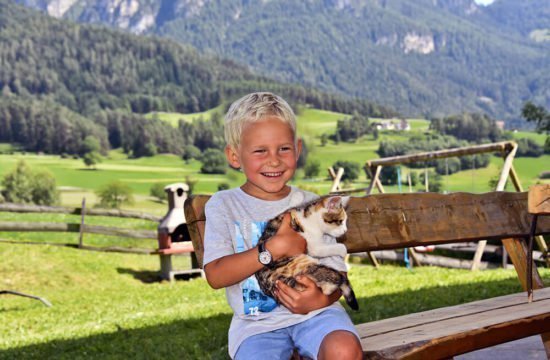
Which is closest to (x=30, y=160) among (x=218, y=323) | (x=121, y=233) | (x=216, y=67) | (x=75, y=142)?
(x=75, y=142)

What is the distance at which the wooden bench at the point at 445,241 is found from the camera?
2.64 meters

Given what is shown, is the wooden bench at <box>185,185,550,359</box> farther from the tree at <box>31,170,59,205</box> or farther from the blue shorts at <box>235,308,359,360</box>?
the tree at <box>31,170,59,205</box>

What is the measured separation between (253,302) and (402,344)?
0.50 meters

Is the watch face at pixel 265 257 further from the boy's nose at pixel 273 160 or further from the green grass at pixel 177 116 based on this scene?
the green grass at pixel 177 116

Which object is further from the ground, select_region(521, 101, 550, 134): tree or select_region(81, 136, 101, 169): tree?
select_region(521, 101, 550, 134): tree

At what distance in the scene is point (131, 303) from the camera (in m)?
10.7

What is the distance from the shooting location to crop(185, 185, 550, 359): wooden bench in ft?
8.68

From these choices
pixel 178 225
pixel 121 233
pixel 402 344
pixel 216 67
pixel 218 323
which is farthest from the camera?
pixel 216 67

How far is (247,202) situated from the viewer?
254 centimetres

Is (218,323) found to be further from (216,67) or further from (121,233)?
(216,67)

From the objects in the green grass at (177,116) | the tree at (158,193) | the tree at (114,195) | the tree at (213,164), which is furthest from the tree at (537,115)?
the green grass at (177,116)

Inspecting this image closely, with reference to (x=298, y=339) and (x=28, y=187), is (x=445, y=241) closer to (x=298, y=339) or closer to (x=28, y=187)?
(x=298, y=339)

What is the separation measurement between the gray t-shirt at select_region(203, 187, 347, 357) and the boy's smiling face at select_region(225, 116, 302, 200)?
67 millimetres

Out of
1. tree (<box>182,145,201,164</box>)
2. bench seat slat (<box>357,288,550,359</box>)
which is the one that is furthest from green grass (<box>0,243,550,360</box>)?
tree (<box>182,145,201,164</box>)
